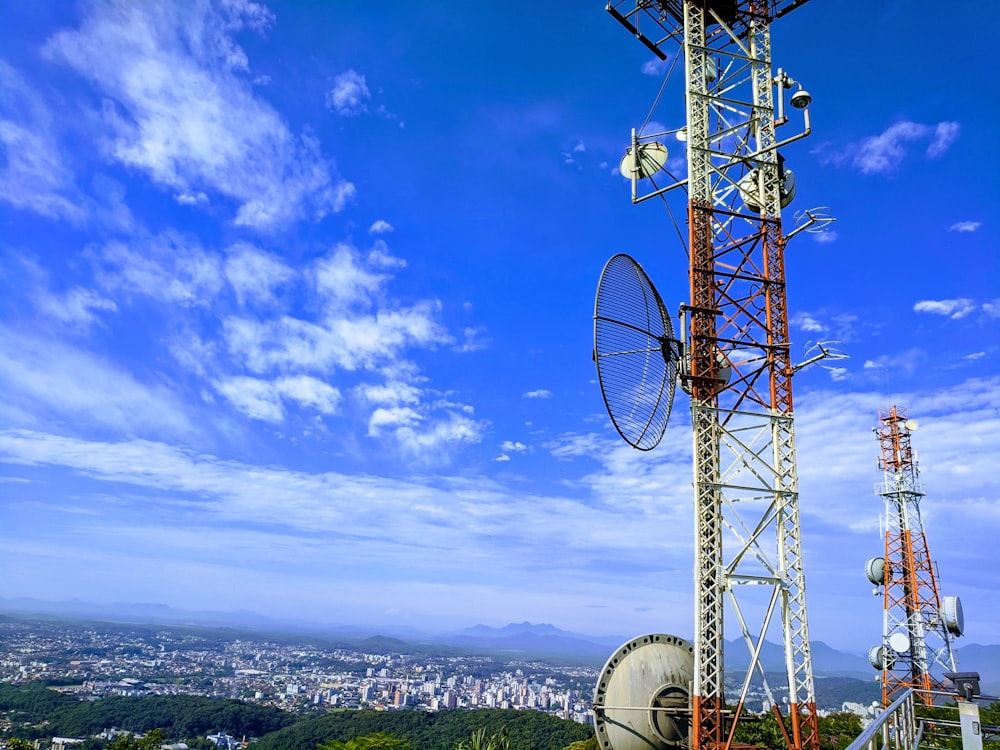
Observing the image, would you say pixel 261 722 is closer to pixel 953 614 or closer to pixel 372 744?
pixel 372 744

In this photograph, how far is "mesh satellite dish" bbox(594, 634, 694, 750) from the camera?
1323 cm

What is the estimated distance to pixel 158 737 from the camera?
38.1 metres

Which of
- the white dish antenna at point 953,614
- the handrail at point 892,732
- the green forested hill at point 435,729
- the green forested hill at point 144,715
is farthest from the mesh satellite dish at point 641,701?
the green forested hill at point 144,715

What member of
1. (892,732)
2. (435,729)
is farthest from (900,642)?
(435,729)

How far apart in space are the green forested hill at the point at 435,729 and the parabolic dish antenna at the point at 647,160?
37.2 meters

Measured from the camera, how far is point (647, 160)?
17.9m

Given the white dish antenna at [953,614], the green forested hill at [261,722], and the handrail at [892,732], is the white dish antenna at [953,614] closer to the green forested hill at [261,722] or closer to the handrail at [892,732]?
the handrail at [892,732]

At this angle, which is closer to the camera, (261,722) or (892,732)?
(892,732)

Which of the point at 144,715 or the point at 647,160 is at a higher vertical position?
the point at 647,160

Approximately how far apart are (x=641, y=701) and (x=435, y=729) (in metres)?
48.3

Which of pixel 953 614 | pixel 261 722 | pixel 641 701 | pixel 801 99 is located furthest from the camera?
pixel 261 722

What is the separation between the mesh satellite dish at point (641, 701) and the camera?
1323 cm

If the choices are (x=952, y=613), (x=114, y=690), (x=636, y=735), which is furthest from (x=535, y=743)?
(x=114, y=690)

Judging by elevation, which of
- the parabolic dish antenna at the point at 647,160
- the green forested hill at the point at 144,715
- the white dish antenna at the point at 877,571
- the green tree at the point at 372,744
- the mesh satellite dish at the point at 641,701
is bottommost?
the green forested hill at the point at 144,715
